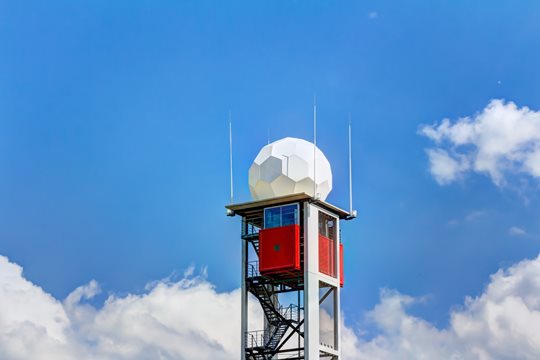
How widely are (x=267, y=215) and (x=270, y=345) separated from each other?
10.3 meters

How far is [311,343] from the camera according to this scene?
102375 millimetres

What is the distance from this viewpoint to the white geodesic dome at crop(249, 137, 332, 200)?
106 m

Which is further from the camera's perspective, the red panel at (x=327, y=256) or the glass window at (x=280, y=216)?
the red panel at (x=327, y=256)

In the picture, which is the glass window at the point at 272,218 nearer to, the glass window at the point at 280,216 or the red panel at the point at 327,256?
the glass window at the point at 280,216

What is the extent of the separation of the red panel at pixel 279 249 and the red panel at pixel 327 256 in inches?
99.9

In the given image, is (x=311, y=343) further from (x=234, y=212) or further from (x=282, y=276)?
(x=234, y=212)

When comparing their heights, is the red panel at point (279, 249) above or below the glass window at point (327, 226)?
below

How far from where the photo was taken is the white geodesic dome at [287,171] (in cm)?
10638

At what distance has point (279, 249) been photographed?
104m

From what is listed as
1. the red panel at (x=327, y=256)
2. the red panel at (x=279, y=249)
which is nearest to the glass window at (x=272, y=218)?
the red panel at (x=279, y=249)

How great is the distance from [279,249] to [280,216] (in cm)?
291

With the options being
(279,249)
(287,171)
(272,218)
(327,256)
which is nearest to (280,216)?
(272,218)

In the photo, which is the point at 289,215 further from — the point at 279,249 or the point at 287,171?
the point at 287,171

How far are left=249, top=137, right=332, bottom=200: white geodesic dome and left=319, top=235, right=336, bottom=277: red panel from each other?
3.67 metres
